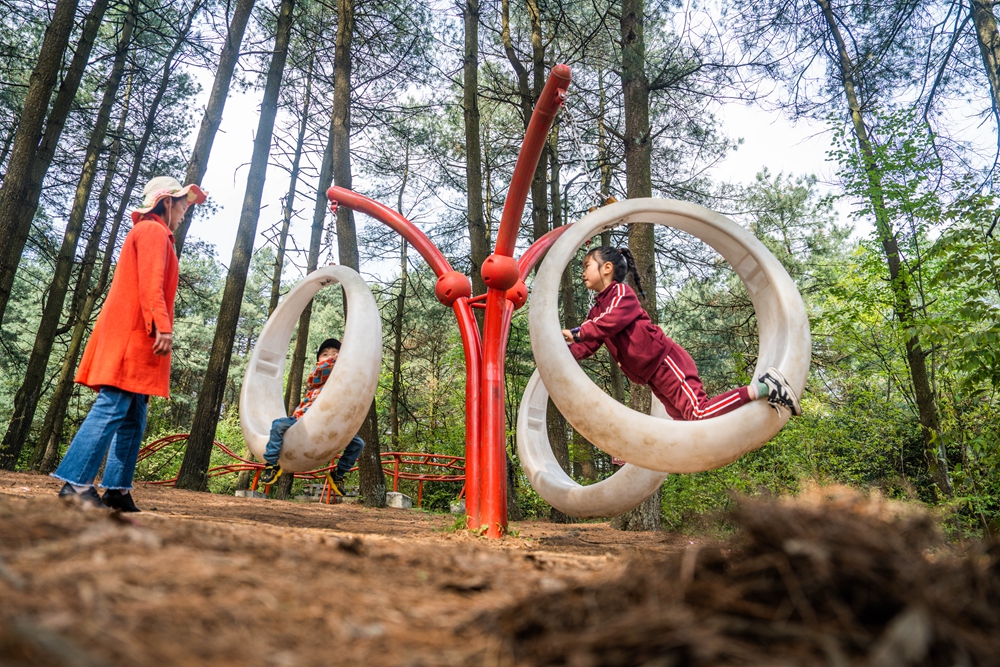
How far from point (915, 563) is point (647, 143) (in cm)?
650

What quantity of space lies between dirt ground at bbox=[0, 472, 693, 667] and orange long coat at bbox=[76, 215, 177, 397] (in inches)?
69.7

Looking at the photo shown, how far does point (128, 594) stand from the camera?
3.90 feet

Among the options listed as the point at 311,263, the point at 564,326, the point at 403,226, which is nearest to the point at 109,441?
the point at 403,226

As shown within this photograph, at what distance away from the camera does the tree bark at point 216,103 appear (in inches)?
332

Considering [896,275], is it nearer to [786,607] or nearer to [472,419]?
[472,419]

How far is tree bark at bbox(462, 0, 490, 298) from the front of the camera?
348 inches

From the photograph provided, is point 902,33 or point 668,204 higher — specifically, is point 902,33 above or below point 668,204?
above

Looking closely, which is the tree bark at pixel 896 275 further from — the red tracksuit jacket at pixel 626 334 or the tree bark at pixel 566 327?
the red tracksuit jacket at pixel 626 334

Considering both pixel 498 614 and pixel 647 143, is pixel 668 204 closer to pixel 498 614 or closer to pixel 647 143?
pixel 498 614

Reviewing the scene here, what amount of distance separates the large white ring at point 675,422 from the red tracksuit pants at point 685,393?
0.53ft

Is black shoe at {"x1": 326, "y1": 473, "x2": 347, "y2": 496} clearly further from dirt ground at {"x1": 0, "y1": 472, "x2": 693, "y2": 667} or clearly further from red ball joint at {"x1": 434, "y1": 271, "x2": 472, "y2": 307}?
dirt ground at {"x1": 0, "y1": 472, "x2": 693, "y2": 667}

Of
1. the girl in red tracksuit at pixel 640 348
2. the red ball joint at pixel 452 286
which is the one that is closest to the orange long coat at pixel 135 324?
the red ball joint at pixel 452 286

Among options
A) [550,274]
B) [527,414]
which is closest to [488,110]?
[527,414]

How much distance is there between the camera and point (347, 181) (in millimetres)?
8773
